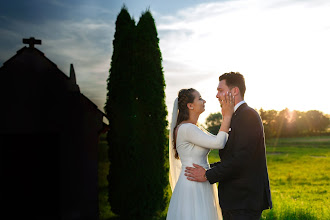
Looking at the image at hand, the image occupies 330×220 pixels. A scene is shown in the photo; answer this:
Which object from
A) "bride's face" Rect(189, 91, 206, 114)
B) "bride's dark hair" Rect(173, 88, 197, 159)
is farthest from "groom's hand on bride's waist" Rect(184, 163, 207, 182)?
"bride's face" Rect(189, 91, 206, 114)

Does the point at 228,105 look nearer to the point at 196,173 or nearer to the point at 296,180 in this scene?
the point at 196,173

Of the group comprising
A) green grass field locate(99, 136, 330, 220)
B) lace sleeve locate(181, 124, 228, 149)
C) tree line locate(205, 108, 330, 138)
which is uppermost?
tree line locate(205, 108, 330, 138)

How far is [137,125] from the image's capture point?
909cm

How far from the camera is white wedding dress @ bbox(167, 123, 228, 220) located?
433 centimetres

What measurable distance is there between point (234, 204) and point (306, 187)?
13050 millimetres

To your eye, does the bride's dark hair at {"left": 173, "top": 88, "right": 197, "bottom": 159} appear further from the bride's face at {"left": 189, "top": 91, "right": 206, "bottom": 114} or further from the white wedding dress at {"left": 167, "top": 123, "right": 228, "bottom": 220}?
the white wedding dress at {"left": 167, "top": 123, "right": 228, "bottom": 220}

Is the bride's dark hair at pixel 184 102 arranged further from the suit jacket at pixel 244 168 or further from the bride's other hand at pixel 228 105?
the suit jacket at pixel 244 168

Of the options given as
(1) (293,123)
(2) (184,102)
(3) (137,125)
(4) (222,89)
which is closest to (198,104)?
(2) (184,102)

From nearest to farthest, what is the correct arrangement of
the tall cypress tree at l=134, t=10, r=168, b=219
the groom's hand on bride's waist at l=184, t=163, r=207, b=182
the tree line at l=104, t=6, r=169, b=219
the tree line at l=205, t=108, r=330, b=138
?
the groom's hand on bride's waist at l=184, t=163, r=207, b=182 → the tree line at l=104, t=6, r=169, b=219 → the tall cypress tree at l=134, t=10, r=168, b=219 → the tree line at l=205, t=108, r=330, b=138

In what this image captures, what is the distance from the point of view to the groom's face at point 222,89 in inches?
164

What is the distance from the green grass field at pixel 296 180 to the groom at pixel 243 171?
4.85 metres

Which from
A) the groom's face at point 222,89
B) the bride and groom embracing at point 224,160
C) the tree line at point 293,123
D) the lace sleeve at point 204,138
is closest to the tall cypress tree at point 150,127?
the bride and groom embracing at point 224,160

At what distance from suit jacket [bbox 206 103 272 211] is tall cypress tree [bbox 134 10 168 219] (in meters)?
5.26

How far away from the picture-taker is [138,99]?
929 centimetres
